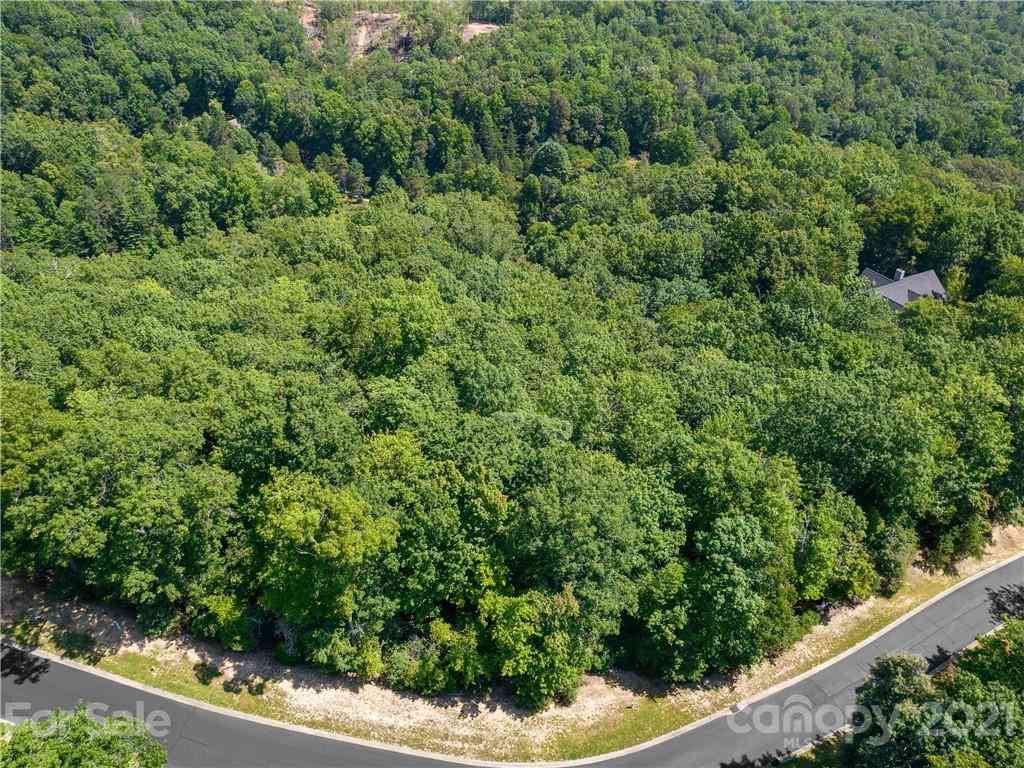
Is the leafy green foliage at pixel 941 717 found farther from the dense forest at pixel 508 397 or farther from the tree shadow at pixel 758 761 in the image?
the dense forest at pixel 508 397

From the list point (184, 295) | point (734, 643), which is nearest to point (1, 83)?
point (184, 295)

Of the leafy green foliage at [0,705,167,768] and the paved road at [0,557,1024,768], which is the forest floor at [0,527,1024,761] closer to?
the paved road at [0,557,1024,768]

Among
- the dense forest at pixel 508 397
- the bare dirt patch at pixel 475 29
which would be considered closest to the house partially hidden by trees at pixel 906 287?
the dense forest at pixel 508 397

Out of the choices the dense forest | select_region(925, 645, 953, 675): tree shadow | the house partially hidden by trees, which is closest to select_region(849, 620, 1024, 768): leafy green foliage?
select_region(925, 645, 953, 675): tree shadow

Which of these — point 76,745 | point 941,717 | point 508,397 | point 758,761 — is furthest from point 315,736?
point 941,717

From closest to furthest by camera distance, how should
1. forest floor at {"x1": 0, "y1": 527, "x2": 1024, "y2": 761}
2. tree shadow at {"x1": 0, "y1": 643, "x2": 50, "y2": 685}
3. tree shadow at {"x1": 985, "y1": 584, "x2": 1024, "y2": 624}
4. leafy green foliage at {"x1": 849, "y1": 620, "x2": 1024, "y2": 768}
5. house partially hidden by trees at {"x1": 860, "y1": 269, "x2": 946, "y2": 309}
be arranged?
leafy green foliage at {"x1": 849, "y1": 620, "x2": 1024, "y2": 768} → forest floor at {"x1": 0, "y1": 527, "x2": 1024, "y2": 761} → tree shadow at {"x1": 0, "y1": 643, "x2": 50, "y2": 685} → tree shadow at {"x1": 985, "y1": 584, "x2": 1024, "y2": 624} → house partially hidden by trees at {"x1": 860, "y1": 269, "x2": 946, "y2": 309}

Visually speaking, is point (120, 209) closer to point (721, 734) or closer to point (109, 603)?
point (109, 603)
